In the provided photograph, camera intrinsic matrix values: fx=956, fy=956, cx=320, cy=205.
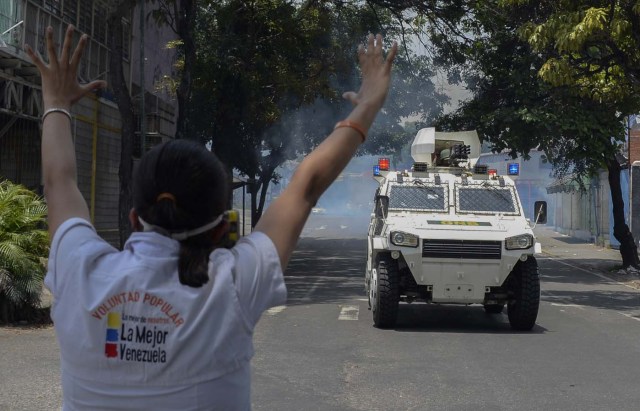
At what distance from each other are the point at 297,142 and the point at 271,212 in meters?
36.6

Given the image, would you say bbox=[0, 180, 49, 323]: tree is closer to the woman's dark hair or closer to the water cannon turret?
the water cannon turret

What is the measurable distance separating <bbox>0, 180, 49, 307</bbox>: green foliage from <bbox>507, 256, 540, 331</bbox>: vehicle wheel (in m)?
6.14

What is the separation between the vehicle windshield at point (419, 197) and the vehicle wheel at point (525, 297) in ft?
5.22

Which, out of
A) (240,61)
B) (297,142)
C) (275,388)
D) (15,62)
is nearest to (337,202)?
(297,142)

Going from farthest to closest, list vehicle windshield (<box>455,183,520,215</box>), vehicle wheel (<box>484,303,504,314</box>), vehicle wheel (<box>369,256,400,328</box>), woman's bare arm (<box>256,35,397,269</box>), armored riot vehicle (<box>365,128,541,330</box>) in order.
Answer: vehicle wheel (<box>484,303,504,314</box>)
vehicle windshield (<box>455,183,520,215</box>)
armored riot vehicle (<box>365,128,541,330</box>)
vehicle wheel (<box>369,256,400,328</box>)
woman's bare arm (<box>256,35,397,269</box>)

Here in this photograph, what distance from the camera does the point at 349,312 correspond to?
14.6 metres

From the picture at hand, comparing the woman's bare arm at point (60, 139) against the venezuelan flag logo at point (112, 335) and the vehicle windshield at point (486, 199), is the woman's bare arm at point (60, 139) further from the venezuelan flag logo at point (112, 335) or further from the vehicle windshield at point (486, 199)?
the vehicle windshield at point (486, 199)

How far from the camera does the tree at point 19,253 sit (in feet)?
38.1

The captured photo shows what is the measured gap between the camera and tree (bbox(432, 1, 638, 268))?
20.9 meters

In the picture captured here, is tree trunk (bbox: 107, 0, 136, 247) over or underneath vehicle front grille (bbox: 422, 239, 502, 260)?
over

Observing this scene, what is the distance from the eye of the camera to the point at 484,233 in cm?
1292

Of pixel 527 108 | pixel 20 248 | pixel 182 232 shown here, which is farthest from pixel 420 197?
pixel 182 232

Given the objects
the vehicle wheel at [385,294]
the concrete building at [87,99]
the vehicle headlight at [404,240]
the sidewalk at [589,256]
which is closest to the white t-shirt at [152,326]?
the vehicle wheel at [385,294]

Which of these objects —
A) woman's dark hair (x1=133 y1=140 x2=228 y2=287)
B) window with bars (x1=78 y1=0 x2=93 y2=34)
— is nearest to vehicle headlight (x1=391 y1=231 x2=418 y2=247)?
woman's dark hair (x1=133 y1=140 x2=228 y2=287)
